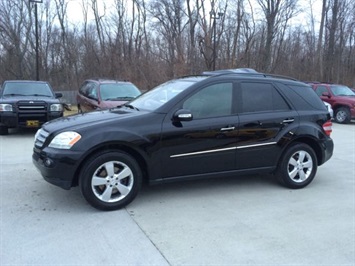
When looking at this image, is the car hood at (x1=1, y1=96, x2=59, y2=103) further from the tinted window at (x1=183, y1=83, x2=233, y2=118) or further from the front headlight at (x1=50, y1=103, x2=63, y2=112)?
the tinted window at (x1=183, y1=83, x2=233, y2=118)

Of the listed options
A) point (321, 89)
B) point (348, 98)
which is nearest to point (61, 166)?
point (348, 98)

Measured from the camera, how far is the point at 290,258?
3.27 metres

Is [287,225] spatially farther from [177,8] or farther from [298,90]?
[177,8]

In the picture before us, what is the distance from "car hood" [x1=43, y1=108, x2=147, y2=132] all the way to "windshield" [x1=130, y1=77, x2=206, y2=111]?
250 millimetres

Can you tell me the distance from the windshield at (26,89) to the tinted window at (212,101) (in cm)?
740

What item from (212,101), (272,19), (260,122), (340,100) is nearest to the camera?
(212,101)

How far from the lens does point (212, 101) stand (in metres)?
4.88

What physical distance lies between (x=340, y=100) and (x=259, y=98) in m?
11.9

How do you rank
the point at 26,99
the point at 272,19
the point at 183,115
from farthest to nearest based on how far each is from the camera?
the point at 272,19 → the point at 26,99 → the point at 183,115

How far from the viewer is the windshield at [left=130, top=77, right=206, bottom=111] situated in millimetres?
4848

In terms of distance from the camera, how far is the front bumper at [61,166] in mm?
4109

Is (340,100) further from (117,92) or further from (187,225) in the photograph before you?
(187,225)

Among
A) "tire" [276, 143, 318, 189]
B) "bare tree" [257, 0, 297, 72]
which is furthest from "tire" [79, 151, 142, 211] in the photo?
"bare tree" [257, 0, 297, 72]

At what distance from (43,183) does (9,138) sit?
4993 mm
